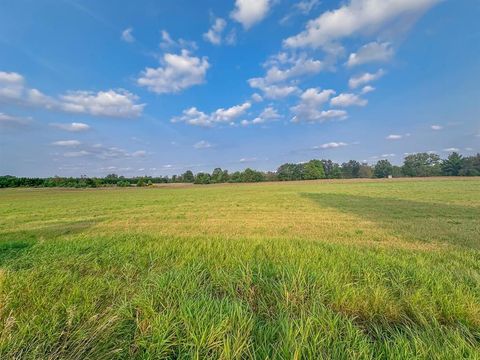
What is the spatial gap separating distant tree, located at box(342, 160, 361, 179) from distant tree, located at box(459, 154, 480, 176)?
4607 centimetres

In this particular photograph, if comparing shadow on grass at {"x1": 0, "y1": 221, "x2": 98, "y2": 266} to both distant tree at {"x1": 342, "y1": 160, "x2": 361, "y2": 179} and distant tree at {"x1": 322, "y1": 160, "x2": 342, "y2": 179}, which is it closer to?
distant tree at {"x1": 322, "y1": 160, "x2": 342, "y2": 179}

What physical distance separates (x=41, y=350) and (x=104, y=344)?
597 millimetres

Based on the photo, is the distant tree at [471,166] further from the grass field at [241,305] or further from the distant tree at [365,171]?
the grass field at [241,305]

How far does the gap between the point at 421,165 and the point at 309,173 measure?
56.1m

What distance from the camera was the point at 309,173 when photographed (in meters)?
119

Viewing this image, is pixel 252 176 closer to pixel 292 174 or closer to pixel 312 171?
pixel 292 174

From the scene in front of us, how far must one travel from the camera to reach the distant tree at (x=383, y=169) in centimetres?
12741

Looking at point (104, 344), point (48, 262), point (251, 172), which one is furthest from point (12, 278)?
point (251, 172)

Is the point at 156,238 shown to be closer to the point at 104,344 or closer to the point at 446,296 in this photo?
the point at 104,344

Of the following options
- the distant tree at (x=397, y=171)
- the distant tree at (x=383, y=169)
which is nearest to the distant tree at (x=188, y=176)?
the distant tree at (x=383, y=169)

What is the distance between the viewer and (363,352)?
2.40 metres

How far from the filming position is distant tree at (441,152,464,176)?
100375 millimetres

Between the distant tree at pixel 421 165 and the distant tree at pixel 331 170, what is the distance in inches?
1213

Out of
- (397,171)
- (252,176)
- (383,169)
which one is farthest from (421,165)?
(252,176)
